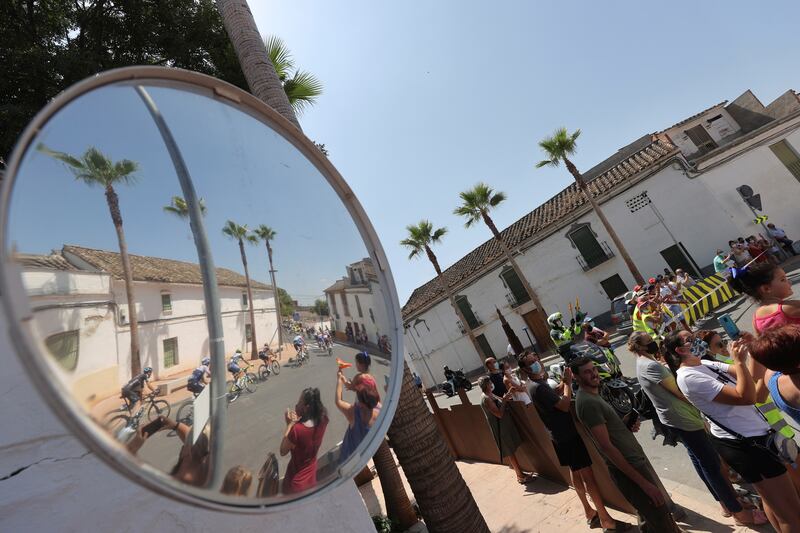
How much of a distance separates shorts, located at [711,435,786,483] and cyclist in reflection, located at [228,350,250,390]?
3.39m

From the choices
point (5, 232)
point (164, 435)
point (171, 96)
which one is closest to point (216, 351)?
point (164, 435)

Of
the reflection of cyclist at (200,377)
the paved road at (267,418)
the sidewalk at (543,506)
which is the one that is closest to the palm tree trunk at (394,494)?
the sidewalk at (543,506)

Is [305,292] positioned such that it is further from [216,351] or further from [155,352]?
[155,352]

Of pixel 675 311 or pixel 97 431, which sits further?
pixel 675 311

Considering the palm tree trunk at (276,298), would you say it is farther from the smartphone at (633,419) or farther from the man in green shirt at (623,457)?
the smartphone at (633,419)

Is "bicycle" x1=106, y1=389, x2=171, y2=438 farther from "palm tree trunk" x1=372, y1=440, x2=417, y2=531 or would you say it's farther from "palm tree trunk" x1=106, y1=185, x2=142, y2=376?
"palm tree trunk" x1=372, y1=440, x2=417, y2=531

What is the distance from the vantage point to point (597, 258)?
21891mm

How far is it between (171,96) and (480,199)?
23.9m

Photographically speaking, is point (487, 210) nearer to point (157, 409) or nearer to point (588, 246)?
point (588, 246)

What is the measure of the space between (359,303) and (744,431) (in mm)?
2959

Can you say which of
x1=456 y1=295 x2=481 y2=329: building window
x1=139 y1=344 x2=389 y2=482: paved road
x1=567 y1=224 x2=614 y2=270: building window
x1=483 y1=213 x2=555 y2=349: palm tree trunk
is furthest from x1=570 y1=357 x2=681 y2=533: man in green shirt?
x1=456 y1=295 x2=481 y2=329: building window

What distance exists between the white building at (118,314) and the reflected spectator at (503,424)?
4.43 meters

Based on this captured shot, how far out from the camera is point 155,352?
3.34 ft

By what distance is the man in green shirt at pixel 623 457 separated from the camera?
2932 millimetres
